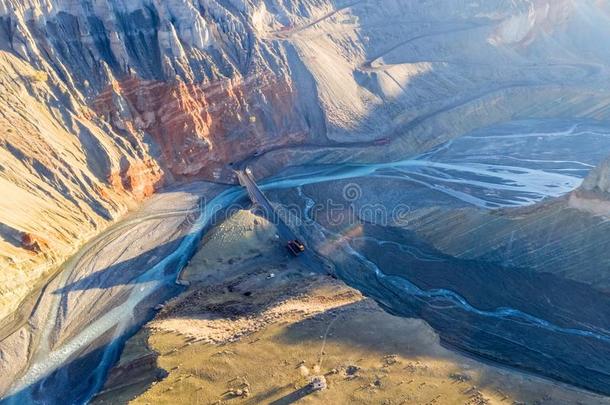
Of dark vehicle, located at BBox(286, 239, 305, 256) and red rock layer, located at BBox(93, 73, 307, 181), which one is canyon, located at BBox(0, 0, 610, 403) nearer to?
red rock layer, located at BBox(93, 73, 307, 181)

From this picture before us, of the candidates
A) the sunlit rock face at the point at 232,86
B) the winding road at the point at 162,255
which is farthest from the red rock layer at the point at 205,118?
the winding road at the point at 162,255

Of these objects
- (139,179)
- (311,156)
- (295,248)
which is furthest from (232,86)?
(295,248)

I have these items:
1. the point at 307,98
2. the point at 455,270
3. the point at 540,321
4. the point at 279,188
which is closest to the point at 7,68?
the point at 279,188

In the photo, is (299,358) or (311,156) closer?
(299,358)

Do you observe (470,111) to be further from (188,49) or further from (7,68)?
(7,68)

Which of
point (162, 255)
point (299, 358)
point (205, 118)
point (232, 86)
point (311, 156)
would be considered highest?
point (232, 86)

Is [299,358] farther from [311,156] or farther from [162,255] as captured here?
[311,156]
